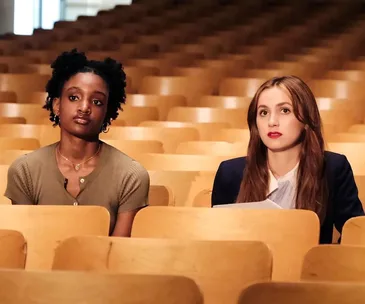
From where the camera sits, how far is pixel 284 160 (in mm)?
1307

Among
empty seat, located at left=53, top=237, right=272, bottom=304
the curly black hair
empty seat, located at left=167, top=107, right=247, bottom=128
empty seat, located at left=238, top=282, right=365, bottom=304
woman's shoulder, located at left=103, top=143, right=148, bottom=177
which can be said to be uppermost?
the curly black hair

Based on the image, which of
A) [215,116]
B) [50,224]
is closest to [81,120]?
[50,224]

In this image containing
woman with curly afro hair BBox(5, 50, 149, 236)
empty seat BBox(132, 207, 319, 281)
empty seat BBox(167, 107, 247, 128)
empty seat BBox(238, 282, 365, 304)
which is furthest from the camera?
empty seat BBox(167, 107, 247, 128)

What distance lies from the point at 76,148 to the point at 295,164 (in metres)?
0.33

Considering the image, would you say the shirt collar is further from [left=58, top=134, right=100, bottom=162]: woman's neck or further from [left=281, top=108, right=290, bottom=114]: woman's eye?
[left=58, top=134, right=100, bottom=162]: woman's neck

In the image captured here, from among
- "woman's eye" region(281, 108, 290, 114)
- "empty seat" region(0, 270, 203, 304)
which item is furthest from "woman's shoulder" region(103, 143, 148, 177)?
"empty seat" region(0, 270, 203, 304)

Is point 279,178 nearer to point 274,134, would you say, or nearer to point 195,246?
point 274,134

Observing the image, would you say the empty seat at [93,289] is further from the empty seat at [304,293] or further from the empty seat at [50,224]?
the empty seat at [50,224]

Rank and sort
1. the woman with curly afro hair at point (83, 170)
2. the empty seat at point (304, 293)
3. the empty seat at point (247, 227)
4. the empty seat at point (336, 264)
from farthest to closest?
the woman with curly afro hair at point (83, 170) < the empty seat at point (247, 227) < the empty seat at point (336, 264) < the empty seat at point (304, 293)

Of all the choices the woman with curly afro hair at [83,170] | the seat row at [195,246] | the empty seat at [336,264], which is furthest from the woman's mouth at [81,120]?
the empty seat at [336,264]

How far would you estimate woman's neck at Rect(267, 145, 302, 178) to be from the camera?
1.30m

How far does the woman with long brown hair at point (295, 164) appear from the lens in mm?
1282

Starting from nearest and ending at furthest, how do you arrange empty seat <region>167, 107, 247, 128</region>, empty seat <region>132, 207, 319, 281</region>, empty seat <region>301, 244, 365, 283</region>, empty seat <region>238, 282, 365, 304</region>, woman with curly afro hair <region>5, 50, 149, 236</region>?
empty seat <region>238, 282, 365, 304</region> < empty seat <region>301, 244, 365, 283</region> < empty seat <region>132, 207, 319, 281</region> < woman with curly afro hair <region>5, 50, 149, 236</region> < empty seat <region>167, 107, 247, 128</region>

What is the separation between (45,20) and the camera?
16.1 ft
